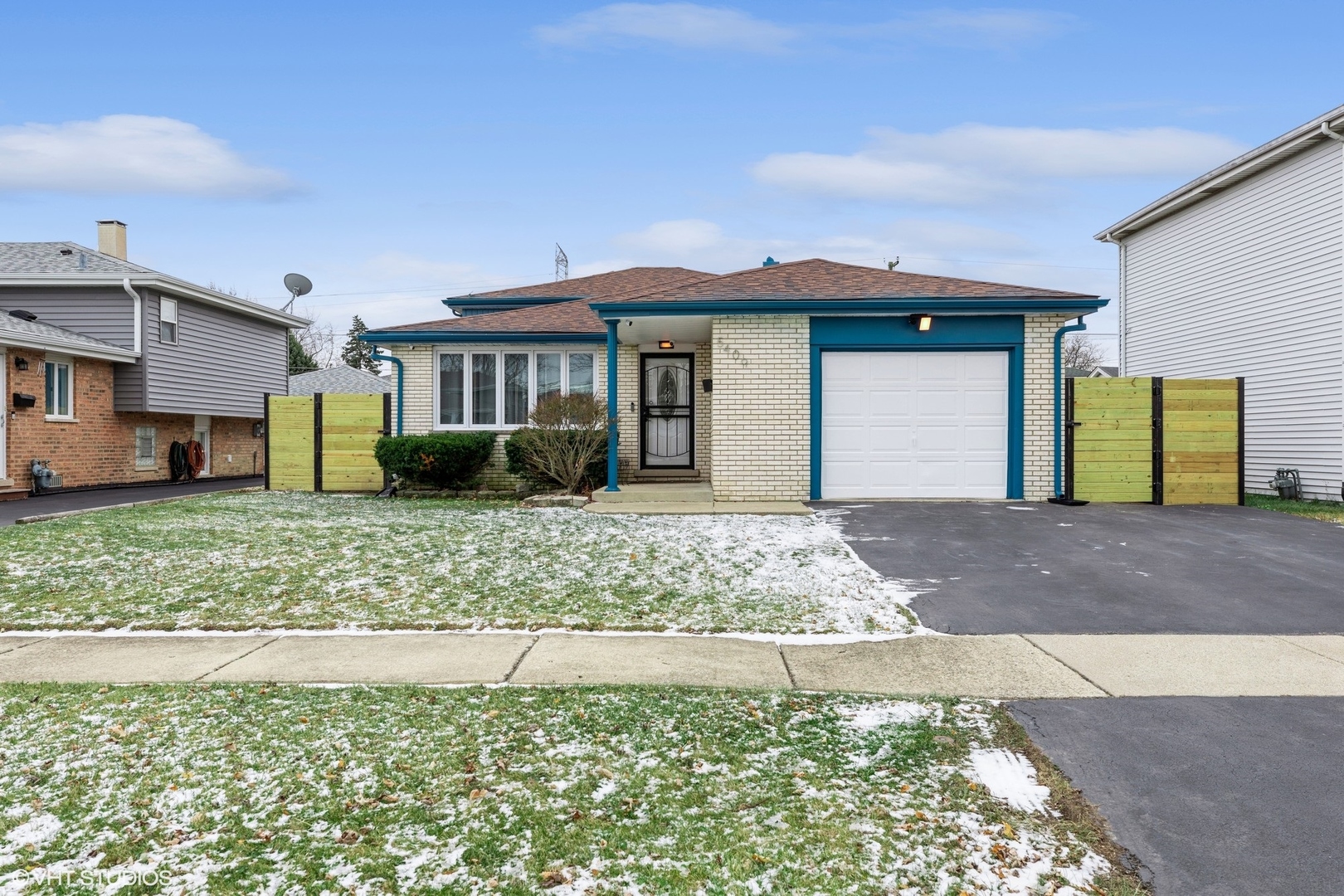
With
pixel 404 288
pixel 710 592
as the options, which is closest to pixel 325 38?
pixel 710 592

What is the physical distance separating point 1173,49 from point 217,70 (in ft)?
62.3

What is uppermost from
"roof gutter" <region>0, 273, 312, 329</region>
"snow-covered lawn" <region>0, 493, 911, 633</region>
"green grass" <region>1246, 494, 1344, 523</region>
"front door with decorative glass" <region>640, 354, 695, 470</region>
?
"roof gutter" <region>0, 273, 312, 329</region>

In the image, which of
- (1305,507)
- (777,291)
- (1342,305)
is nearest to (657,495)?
(777,291)

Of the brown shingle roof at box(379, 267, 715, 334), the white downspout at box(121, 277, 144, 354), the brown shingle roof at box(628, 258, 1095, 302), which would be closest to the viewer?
the brown shingle roof at box(628, 258, 1095, 302)

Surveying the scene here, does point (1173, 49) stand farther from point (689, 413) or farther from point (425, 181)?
point (425, 181)

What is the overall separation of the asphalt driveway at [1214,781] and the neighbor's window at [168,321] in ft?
68.1

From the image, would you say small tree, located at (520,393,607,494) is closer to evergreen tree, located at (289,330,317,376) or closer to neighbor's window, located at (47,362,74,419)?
neighbor's window, located at (47,362,74,419)

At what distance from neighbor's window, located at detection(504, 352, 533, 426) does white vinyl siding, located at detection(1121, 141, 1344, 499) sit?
1364cm

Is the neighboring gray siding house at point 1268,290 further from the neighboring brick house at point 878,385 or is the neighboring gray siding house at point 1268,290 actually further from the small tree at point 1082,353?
the small tree at point 1082,353

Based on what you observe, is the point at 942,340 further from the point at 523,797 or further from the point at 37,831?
the point at 37,831

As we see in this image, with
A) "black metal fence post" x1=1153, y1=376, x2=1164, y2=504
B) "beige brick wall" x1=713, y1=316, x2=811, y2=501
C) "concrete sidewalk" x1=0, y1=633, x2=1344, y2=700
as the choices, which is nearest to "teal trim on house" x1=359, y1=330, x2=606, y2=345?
"beige brick wall" x1=713, y1=316, x2=811, y2=501

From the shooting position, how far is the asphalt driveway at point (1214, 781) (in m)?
2.41

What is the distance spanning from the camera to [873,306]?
11.0 meters

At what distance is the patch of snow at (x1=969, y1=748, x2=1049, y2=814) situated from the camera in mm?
2842
